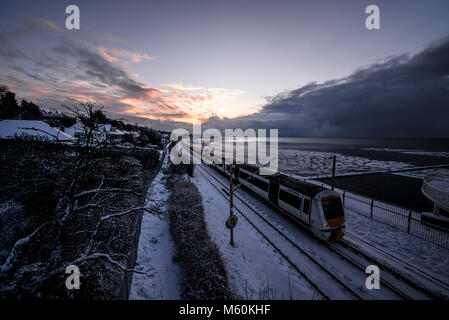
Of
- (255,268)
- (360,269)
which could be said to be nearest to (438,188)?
(360,269)

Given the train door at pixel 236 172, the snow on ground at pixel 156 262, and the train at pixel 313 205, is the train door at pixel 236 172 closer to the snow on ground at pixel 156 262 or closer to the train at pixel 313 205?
the train at pixel 313 205

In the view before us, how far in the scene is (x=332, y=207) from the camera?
11000 millimetres

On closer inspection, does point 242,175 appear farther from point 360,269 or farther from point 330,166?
point 330,166

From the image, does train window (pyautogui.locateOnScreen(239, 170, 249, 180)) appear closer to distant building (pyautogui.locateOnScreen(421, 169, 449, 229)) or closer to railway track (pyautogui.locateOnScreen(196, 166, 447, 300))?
railway track (pyautogui.locateOnScreen(196, 166, 447, 300))

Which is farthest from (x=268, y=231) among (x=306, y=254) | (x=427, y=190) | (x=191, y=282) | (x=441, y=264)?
(x=427, y=190)

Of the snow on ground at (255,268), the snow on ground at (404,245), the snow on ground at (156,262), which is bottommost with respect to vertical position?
the snow on ground at (156,262)

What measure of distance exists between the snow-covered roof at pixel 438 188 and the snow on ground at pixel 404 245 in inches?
152

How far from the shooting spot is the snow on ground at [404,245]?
979 cm

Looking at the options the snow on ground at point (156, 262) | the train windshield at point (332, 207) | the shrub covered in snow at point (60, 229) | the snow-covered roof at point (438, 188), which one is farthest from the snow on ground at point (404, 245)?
the shrub covered in snow at point (60, 229)

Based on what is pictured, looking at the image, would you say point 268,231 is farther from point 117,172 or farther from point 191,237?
point 117,172

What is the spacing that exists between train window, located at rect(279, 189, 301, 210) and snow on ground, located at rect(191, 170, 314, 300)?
11.5 feet

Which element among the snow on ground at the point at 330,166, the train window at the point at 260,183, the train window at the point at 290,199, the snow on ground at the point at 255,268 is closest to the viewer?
the snow on ground at the point at 255,268

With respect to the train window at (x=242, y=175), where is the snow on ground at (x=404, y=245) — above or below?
below
